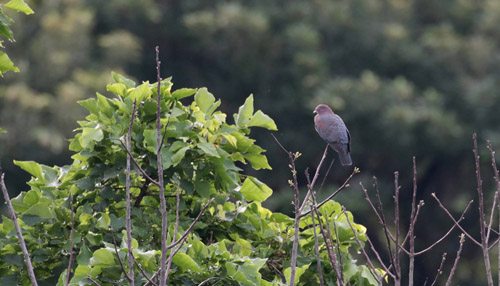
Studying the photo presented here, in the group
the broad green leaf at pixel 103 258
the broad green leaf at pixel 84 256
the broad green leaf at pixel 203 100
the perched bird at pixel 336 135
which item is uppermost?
the broad green leaf at pixel 203 100

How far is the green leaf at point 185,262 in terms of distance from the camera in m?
3.74

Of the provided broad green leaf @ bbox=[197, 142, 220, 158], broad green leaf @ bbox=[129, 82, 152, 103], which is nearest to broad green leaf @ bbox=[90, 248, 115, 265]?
broad green leaf @ bbox=[197, 142, 220, 158]

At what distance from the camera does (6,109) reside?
16734 millimetres

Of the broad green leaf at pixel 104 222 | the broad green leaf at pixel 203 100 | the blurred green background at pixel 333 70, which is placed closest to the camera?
the broad green leaf at pixel 104 222

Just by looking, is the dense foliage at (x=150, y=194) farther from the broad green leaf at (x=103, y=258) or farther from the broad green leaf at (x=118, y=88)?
the broad green leaf at (x=103, y=258)

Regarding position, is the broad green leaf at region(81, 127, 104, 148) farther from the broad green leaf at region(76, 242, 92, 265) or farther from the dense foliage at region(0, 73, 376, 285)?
the broad green leaf at region(76, 242, 92, 265)

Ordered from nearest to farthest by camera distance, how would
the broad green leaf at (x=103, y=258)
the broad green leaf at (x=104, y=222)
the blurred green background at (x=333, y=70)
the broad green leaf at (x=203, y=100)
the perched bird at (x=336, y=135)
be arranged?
the broad green leaf at (x=103, y=258), the broad green leaf at (x=104, y=222), the broad green leaf at (x=203, y=100), the perched bird at (x=336, y=135), the blurred green background at (x=333, y=70)

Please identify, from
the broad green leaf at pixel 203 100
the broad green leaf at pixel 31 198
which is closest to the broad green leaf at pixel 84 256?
the broad green leaf at pixel 31 198

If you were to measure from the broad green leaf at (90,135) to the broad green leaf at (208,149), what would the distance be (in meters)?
0.44

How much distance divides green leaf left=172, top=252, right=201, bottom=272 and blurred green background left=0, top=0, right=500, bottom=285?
13234 millimetres

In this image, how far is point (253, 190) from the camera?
4559 mm

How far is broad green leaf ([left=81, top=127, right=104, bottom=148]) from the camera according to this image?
13.7 ft

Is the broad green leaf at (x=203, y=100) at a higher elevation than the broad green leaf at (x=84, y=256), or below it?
higher

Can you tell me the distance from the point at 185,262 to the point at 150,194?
0.76 meters
